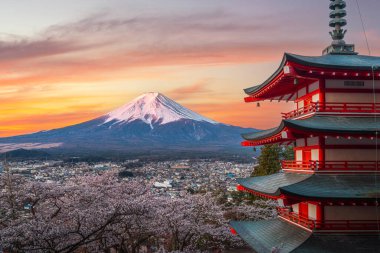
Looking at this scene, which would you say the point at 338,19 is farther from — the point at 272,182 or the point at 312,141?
the point at 272,182

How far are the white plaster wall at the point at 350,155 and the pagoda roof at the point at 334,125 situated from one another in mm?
1004

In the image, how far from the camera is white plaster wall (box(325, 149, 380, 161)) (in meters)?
16.2

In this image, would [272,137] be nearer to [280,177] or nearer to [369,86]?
[280,177]

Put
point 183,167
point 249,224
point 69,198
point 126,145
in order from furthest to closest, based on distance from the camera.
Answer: point 126,145 → point 183,167 → point 69,198 → point 249,224

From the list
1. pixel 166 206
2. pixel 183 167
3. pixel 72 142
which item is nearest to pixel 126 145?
pixel 72 142

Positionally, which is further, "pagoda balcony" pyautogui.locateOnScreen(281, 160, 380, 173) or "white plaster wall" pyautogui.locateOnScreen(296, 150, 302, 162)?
"white plaster wall" pyautogui.locateOnScreen(296, 150, 302, 162)

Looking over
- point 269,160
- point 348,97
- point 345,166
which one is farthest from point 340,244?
point 269,160

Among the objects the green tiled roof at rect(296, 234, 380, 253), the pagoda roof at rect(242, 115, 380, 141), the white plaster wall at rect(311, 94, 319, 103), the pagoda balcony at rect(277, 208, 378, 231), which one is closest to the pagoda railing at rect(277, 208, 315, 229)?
the pagoda balcony at rect(277, 208, 378, 231)

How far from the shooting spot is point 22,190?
838 inches

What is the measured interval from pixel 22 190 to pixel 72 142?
180049mm

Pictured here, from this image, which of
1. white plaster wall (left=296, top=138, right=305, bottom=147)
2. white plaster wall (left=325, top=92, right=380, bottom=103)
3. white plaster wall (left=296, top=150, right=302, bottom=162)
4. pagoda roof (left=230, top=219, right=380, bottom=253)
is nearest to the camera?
pagoda roof (left=230, top=219, right=380, bottom=253)

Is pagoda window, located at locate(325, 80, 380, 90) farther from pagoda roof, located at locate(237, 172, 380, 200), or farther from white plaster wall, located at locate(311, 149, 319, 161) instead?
pagoda roof, located at locate(237, 172, 380, 200)

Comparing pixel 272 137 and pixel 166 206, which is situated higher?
pixel 272 137

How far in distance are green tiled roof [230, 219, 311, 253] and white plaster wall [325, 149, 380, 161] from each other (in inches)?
110
